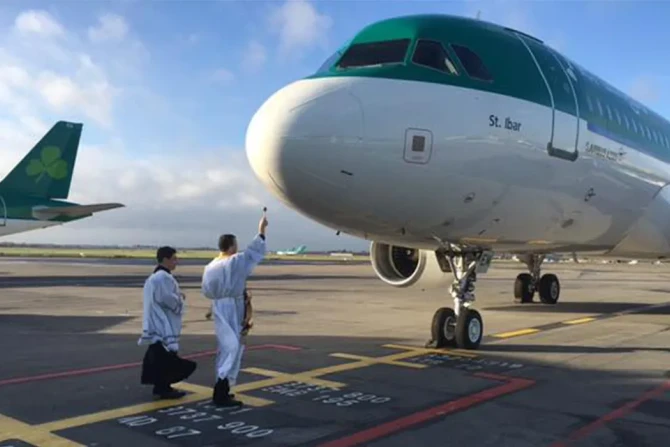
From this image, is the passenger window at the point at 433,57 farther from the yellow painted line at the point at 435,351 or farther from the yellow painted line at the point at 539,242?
the yellow painted line at the point at 435,351

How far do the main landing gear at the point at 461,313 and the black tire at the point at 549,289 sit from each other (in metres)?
9.52

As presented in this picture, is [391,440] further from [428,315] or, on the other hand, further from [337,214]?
[428,315]

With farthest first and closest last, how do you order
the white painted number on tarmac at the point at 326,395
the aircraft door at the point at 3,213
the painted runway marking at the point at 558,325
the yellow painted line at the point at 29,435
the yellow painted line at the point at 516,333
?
the aircraft door at the point at 3,213 < the yellow painted line at the point at 516,333 < the painted runway marking at the point at 558,325 < the white painted number on tarmac at the point at 326,395 < the yellow painted line at the point at 29,435

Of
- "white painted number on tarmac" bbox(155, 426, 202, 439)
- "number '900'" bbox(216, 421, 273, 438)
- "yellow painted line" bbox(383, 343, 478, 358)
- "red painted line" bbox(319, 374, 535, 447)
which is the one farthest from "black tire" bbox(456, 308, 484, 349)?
"white painted number on tarmac" bbox(155, 426, 202, 439)

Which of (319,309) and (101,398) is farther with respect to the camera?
(319,309)

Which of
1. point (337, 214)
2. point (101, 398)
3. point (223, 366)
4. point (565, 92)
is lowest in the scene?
point (101, 398)

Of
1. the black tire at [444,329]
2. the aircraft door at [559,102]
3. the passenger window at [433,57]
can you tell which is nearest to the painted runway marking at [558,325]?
the black tire at [444,329]

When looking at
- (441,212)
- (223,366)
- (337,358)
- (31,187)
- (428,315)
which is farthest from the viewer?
(31,187)

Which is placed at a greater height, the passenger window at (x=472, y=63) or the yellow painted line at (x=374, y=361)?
the passenger window at (x=472, y=63)

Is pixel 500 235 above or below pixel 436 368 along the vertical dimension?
above

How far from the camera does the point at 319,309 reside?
16047mm

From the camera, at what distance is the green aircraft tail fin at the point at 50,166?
111 feet

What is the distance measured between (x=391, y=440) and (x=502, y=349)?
16.7 feet

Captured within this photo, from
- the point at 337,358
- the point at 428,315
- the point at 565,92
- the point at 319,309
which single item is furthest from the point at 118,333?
the point at 565,92
